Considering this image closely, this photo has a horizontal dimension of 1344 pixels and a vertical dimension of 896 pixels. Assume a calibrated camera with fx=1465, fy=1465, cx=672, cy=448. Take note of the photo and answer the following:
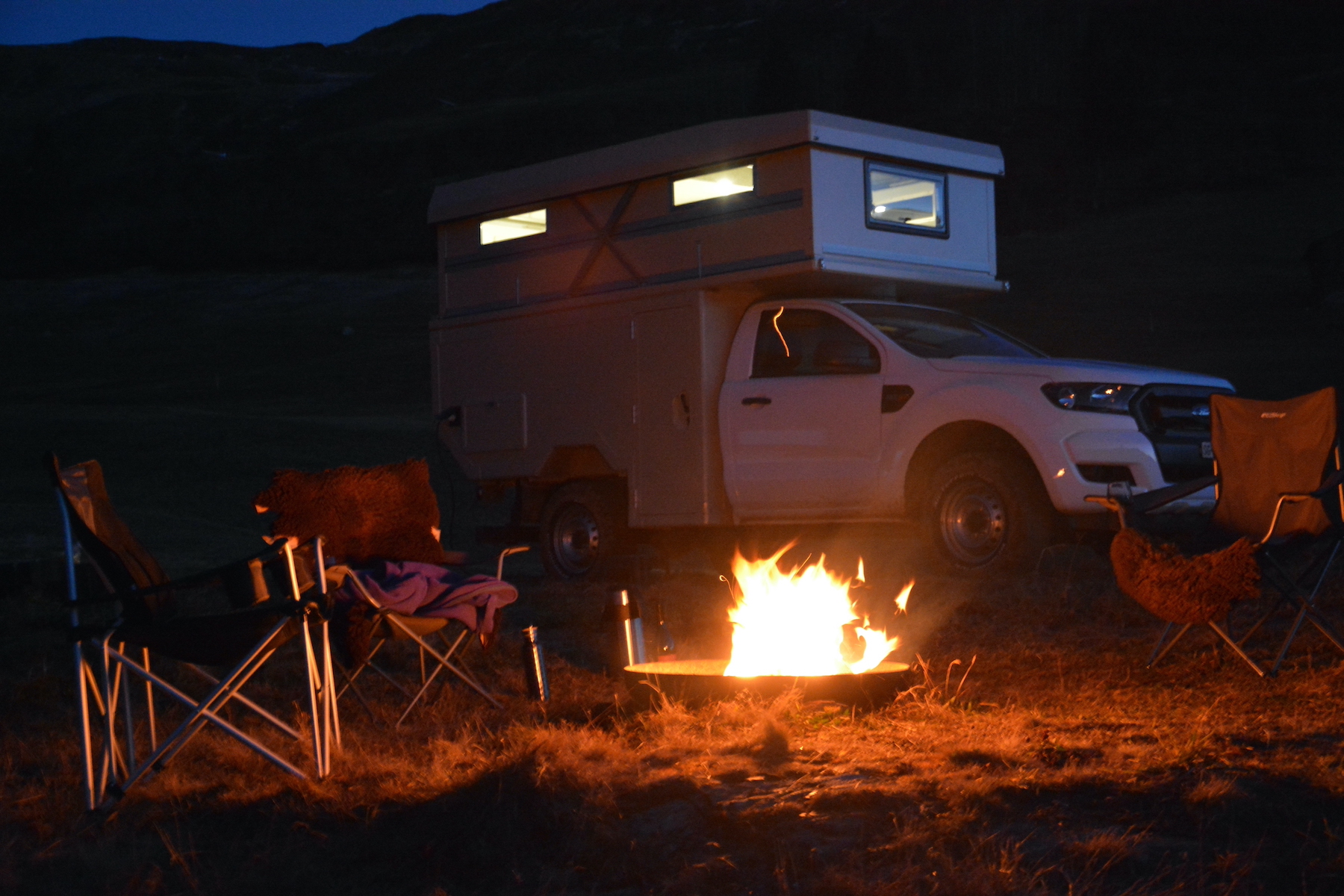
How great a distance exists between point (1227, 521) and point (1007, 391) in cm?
188

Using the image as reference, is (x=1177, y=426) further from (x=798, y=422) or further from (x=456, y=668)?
(x=456, y=668)

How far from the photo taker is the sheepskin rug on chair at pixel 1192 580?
4.72 meters

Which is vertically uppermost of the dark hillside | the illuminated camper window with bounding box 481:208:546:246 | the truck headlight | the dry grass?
the dark hillside

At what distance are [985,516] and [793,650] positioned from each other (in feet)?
7.84

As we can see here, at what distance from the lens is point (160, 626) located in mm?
4137

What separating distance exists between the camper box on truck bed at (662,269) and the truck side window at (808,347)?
0.24 m

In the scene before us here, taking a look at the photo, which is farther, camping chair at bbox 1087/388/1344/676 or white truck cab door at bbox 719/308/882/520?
white truck cab door at bbox 719/308/882/520

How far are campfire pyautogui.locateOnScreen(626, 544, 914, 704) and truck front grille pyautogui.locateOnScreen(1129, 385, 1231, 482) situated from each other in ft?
7.07

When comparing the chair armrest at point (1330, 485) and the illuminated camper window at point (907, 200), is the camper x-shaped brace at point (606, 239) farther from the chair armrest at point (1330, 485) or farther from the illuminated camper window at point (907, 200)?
the chair armrest at point (1330, 485)

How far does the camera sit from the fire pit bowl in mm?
4809

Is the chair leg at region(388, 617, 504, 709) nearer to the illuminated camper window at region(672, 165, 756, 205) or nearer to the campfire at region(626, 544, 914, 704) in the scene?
the campfire at region(626, 544, 914, 704)

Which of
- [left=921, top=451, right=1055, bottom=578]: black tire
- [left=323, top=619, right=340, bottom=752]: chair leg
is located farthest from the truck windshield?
[left=323, top=619, right=340, bottom=752]: chair leg

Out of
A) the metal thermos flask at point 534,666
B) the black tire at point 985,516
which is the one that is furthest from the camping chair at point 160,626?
the black tire at point 985,516

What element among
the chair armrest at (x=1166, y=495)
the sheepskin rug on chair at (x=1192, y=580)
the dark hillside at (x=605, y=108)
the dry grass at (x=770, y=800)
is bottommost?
the dry grass at (x=770, y=800)
